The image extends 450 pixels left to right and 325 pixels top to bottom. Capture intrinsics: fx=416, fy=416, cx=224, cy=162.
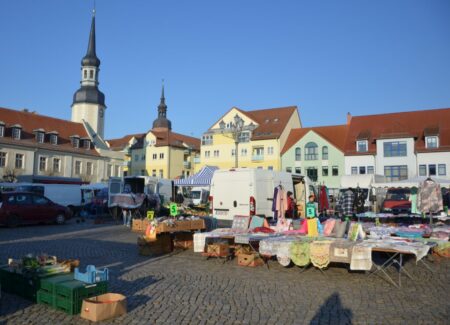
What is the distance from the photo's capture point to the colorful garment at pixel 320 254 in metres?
8.13

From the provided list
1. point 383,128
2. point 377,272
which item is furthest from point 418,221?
point 383,128

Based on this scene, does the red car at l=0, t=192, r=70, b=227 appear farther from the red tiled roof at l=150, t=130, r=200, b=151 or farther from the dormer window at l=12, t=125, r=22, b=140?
the red tiled roof at l=150, t=130, r=200, b=151

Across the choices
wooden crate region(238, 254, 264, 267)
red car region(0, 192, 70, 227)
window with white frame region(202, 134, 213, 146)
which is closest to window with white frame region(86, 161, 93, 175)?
window with white frame region(202, 134, 213, 146)

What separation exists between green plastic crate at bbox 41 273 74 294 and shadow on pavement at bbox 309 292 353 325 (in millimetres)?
3707

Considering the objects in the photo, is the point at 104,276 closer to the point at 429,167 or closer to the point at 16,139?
the point at 429,167

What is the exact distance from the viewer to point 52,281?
624cm

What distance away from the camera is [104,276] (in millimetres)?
6324

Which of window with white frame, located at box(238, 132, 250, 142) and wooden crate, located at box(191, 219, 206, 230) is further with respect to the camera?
window with white frame, located at box(238, 132, 250, 142)

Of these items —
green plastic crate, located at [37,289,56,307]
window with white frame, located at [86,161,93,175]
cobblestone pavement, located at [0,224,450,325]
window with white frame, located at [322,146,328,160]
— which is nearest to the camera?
cobblestone pavement, located at [0,224,450,325]

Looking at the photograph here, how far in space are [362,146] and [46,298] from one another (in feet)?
147

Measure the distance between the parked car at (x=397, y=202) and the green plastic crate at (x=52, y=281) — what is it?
63.1ft

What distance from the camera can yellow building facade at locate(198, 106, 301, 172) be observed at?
176 feet

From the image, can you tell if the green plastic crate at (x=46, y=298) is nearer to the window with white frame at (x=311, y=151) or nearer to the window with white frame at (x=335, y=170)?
the window with white frame at (x=335, y=170)

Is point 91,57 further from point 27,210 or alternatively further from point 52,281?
point 52,281
